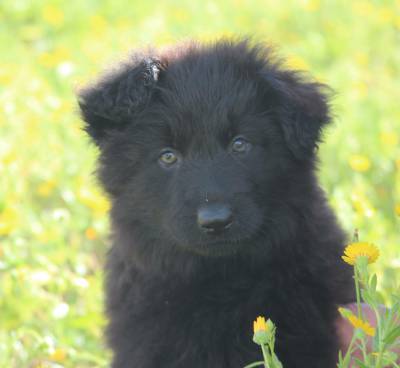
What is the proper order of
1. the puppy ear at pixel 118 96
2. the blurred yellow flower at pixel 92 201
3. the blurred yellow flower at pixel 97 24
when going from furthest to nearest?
the blurred yellow flower at pixel 97 24 < the blurred yellow flower at pixel 92 201 < the puppy ear at pixel 118 96

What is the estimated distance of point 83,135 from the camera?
366 centimetres

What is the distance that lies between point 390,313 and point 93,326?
2135 mm

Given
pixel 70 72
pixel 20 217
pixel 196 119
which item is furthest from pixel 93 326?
pixel 70 72

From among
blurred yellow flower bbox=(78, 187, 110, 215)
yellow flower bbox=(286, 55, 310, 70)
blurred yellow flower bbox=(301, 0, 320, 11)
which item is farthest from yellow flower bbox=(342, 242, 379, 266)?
blurred yellow flower bbox=(301, 0, 320, 11)

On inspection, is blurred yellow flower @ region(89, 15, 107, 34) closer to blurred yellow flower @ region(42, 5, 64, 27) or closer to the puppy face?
blurred yellow flower @ region(42, 5, 64, 27)

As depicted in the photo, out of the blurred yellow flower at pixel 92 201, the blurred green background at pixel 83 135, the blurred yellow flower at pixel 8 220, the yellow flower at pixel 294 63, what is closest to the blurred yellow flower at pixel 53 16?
the blurred green background at pixel 83 135

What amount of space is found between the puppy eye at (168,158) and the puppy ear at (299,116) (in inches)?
17.1

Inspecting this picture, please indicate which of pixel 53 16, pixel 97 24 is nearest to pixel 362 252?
pixel 97 24

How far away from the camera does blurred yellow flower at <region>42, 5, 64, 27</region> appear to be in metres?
7.94

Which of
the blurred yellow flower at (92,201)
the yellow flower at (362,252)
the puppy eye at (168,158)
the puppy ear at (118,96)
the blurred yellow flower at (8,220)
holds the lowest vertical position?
the yellow flower at (362,252)

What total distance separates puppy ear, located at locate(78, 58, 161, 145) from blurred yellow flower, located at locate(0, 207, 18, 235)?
99 cm

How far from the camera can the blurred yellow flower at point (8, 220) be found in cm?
410

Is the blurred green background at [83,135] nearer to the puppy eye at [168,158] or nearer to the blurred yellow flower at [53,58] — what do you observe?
the blurred yellow flower at [53,58]

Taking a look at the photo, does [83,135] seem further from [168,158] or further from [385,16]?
[385,16]
